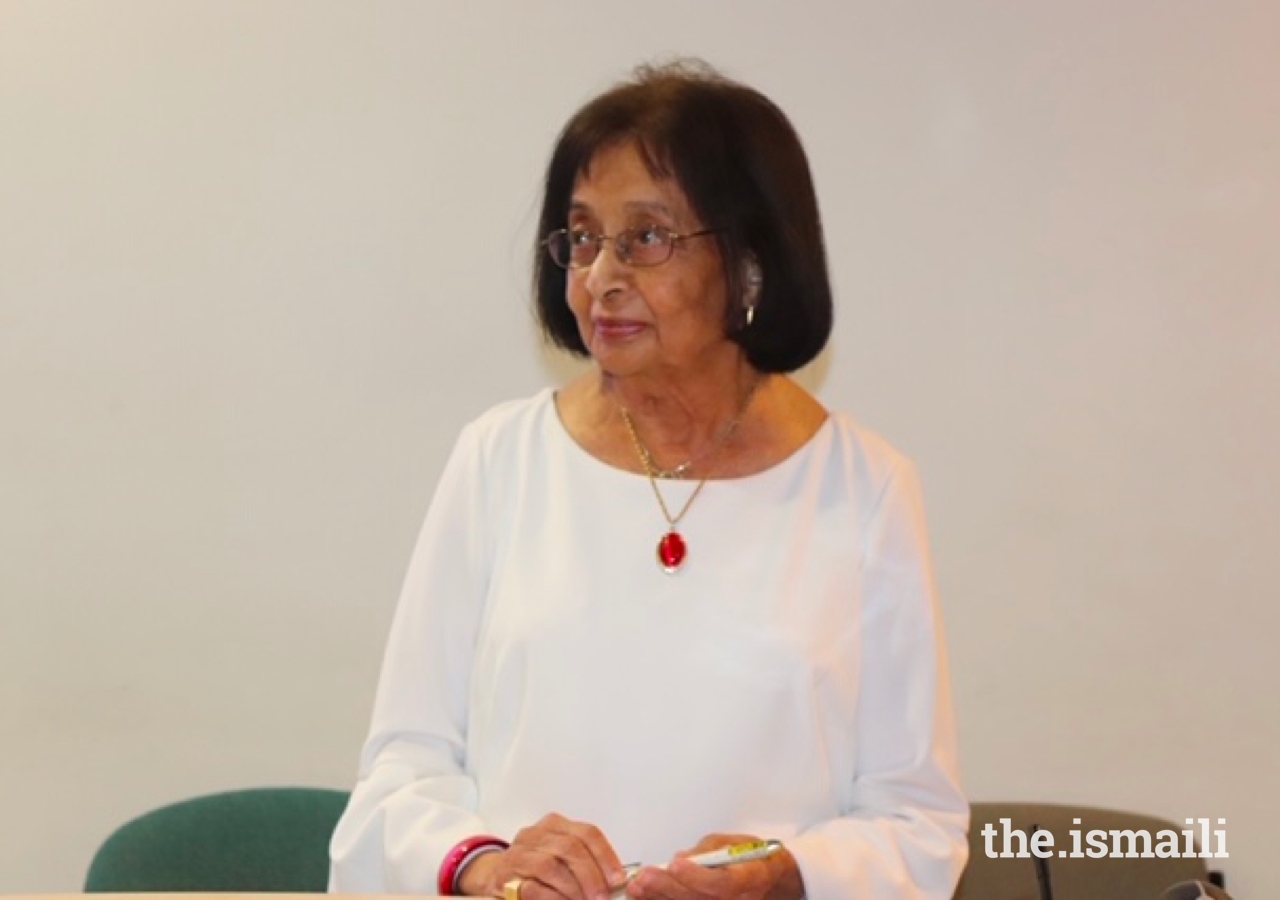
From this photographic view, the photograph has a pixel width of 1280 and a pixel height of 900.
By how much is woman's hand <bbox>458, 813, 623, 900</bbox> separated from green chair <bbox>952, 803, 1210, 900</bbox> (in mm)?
1578

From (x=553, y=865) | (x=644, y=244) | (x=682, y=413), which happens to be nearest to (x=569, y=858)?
(x=553, y=865)

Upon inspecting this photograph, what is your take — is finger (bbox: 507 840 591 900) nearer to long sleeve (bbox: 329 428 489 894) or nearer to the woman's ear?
long sleeve (bbox: 329 428 489 894)

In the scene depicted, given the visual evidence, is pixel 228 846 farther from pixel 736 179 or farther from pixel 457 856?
pixel 736 179

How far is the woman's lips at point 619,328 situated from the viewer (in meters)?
2.42

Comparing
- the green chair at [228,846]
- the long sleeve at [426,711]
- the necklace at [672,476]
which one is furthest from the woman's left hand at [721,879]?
the green chair at [228,846]

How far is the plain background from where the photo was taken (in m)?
3.78

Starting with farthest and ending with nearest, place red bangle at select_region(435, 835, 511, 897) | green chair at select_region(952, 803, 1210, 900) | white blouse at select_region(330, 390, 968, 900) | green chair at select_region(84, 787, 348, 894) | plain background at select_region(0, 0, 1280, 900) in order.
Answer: plain background at select_region(0, 0, 1280, 900)
green chair at select_region(952, 803, 1210, 900)
green chair at select_region(84, 787, 348, 894)
white blouse at select_region(330, 390, 968, 900)
red bangle at select_region(435, 835, 511, 897)

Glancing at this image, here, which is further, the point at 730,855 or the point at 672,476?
the point at 672,476

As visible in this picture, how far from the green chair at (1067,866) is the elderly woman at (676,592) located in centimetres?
122

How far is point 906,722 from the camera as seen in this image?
2.43 metres

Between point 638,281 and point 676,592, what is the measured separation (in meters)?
0.43

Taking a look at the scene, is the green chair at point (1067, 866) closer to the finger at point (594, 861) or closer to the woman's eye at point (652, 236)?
the finger at point (594, 861)

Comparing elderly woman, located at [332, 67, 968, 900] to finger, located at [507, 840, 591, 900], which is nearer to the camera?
finger, located at [507, 840, 591, 900]

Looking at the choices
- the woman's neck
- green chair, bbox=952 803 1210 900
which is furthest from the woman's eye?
green chair, bbox=952 803 1210 900
